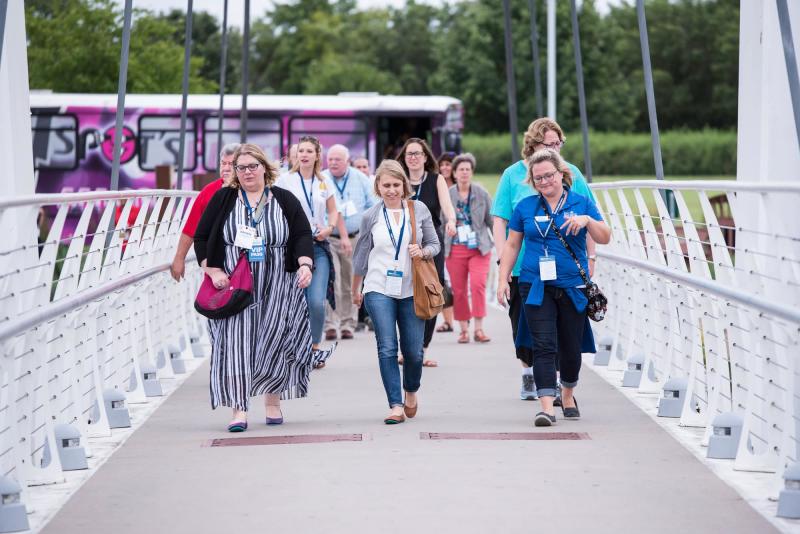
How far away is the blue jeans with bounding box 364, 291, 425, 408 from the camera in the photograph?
9.42 meters

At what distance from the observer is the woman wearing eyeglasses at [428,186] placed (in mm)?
12555

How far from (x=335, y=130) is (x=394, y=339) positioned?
73.7ft

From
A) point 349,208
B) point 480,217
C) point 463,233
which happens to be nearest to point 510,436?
point 463,233

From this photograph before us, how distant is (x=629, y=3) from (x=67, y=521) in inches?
3643

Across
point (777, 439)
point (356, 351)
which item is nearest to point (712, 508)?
point (777, 439)

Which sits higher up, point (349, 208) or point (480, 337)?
point (349, 208)

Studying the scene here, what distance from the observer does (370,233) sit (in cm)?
958

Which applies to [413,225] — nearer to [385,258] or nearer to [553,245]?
[385,258]

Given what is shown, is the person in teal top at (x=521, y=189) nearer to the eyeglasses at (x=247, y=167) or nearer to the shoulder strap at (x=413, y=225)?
the shoulder strap at (x=413, y=225)

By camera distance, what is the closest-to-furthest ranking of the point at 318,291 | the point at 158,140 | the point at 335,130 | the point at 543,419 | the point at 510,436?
1. the point at 510,436
2. the point at 543,419
3. the point at 318,291
4. the point at 335,130
5. the point at 158,140

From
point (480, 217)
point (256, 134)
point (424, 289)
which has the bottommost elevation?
point (424, 289)

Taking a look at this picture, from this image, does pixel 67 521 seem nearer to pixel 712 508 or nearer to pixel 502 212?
pixel 712 508

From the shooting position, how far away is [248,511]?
6.54 metres

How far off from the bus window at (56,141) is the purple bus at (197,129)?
2 centimetres
